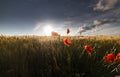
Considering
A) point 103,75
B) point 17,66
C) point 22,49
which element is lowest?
point 103,75

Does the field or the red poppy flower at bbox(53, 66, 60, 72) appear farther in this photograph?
the red poppy flower at bbox(53, 66, 60, 72)

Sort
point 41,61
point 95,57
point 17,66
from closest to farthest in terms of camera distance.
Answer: point 17,66, point 41,61, point 95,57

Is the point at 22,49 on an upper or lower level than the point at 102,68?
upper

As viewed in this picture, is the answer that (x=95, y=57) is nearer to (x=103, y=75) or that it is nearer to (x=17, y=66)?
(x=103, y=75)

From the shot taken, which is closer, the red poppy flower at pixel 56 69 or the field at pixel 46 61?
the field at pixel 46 61

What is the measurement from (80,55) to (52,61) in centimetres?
76

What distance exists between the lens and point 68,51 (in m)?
5.11

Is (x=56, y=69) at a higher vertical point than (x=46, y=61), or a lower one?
lower

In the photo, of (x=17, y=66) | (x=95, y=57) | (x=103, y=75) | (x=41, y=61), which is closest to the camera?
(x=17, y=66)

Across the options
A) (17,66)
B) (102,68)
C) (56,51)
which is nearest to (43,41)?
(56,51)

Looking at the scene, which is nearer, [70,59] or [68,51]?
[70,59]

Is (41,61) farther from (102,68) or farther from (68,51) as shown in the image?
(102,68)

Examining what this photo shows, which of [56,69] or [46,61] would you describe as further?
[46,61]

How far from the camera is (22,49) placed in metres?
4.45
